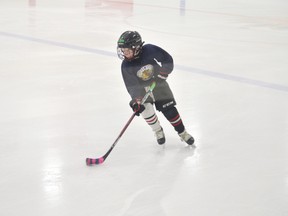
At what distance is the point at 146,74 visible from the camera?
2.48 meters

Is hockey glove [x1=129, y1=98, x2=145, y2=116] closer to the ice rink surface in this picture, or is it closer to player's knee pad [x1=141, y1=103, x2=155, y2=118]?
player's knee pad [x1=141, y1=103, x2=155, y2=118]

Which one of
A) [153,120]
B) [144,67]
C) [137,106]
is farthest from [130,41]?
[153,120]

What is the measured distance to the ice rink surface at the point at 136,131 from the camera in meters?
2.00

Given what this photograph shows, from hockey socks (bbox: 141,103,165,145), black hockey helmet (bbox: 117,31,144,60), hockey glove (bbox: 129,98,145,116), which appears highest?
black hockey helmet (bbox: 117,31,144,60)

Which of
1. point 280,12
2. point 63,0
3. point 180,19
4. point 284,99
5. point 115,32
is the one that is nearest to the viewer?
point 284,99

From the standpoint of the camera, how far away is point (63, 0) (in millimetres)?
10094

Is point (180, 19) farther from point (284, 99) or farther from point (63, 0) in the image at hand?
point (284, 99)

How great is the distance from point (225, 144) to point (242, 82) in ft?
4.72

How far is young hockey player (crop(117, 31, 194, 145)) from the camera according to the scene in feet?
7.84

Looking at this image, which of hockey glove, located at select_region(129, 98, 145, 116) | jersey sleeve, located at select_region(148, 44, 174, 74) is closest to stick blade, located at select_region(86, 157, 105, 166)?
hockey glove, located at select_region(129, 98, 145, 116)

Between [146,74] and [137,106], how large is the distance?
20 cm

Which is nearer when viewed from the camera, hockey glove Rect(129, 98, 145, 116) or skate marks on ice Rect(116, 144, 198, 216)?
skate marks on ice Rect(116, 144, 198, 216)

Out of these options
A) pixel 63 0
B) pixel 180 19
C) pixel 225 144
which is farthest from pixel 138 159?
pixel 63 0

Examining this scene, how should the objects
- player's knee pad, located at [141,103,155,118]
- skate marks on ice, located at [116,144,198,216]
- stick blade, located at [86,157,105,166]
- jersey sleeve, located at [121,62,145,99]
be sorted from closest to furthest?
skate marks on ice, located at [116,144,198,216], stick blade, located at [86,157,105,166], jersey sleeve, located at [121,62,145,99], player's knee pad, located at [141,103,155,118]
